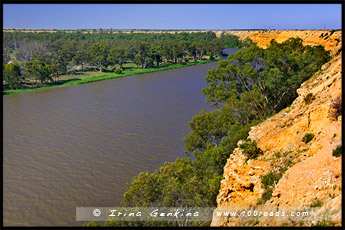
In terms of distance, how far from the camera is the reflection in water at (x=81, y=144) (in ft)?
46.9

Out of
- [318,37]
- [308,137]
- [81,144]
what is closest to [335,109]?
[308,137]

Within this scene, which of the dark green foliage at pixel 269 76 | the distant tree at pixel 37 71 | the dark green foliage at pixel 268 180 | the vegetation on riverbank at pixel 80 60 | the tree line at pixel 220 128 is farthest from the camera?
the vegetation on riverbank at pixel 80 60

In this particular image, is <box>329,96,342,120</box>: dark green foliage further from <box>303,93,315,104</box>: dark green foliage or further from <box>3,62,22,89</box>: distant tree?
<box>3,62,22,89</box>: distant tree

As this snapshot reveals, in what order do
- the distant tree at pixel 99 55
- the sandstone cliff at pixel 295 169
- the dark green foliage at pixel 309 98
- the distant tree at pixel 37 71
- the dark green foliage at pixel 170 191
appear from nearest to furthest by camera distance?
the sandstone cliff at pixel 295 169, the dark green foliage at pixel 170 191, the dark green foliage at pixel 309 98, the distant tree at pixel 37 71, the distant tree at pixel 99 55

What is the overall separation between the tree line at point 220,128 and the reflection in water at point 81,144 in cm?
236

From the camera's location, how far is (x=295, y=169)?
881cm

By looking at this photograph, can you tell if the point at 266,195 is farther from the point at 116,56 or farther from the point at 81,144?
the point at 116,56

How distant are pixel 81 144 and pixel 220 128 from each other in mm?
9177

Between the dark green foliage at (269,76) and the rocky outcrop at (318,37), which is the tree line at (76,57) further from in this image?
the dark green foliage at (269,76)

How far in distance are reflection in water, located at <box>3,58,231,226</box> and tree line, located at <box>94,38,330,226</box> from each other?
236 cm

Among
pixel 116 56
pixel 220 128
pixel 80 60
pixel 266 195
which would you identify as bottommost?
pixel 266 195

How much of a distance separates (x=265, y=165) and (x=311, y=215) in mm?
3238

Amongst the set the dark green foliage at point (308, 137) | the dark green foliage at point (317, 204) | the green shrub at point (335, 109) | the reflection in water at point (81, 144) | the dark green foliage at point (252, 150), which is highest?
the green shrub at point (335, 109)

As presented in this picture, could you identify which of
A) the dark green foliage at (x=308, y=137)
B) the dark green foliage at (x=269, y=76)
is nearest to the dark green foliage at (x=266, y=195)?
the dark green foliage at (x=308, y=137)
